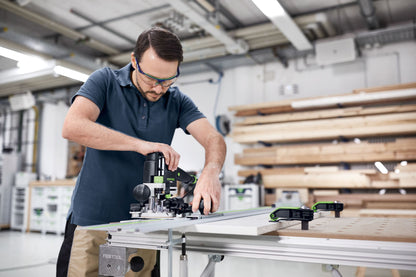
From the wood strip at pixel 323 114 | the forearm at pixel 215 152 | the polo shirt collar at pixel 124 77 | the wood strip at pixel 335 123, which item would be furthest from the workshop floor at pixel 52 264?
the wood strip at pixel 323 114

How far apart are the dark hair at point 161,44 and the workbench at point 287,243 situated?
0.62 metres

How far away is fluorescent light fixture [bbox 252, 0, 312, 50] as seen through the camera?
13.0 feet

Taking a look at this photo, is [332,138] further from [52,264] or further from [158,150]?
[158,150]

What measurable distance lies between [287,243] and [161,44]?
79 centimetres

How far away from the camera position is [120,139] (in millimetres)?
1250

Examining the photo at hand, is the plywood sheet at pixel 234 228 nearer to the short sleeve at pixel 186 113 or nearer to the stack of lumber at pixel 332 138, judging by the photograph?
the short sleeve at pixel 186 113

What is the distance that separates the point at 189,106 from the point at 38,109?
25.7 ft

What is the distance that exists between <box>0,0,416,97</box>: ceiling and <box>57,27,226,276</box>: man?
120 inches

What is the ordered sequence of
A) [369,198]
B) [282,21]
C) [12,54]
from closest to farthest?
[282,21] → [369,198] → [12,54]

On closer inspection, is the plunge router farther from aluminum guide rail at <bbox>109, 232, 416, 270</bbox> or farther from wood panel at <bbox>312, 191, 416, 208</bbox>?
wood panel at <bbox>312, 191, 416, 208</bbox>

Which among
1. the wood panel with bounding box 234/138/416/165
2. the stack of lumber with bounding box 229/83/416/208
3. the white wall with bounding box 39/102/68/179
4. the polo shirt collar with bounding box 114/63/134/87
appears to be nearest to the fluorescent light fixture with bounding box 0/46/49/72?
the white wall with bounding box 39/102/68/179

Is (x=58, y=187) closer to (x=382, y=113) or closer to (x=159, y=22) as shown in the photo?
(x=159, y=22)

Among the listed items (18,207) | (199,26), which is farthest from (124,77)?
(18,207)

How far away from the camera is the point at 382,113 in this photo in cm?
485
